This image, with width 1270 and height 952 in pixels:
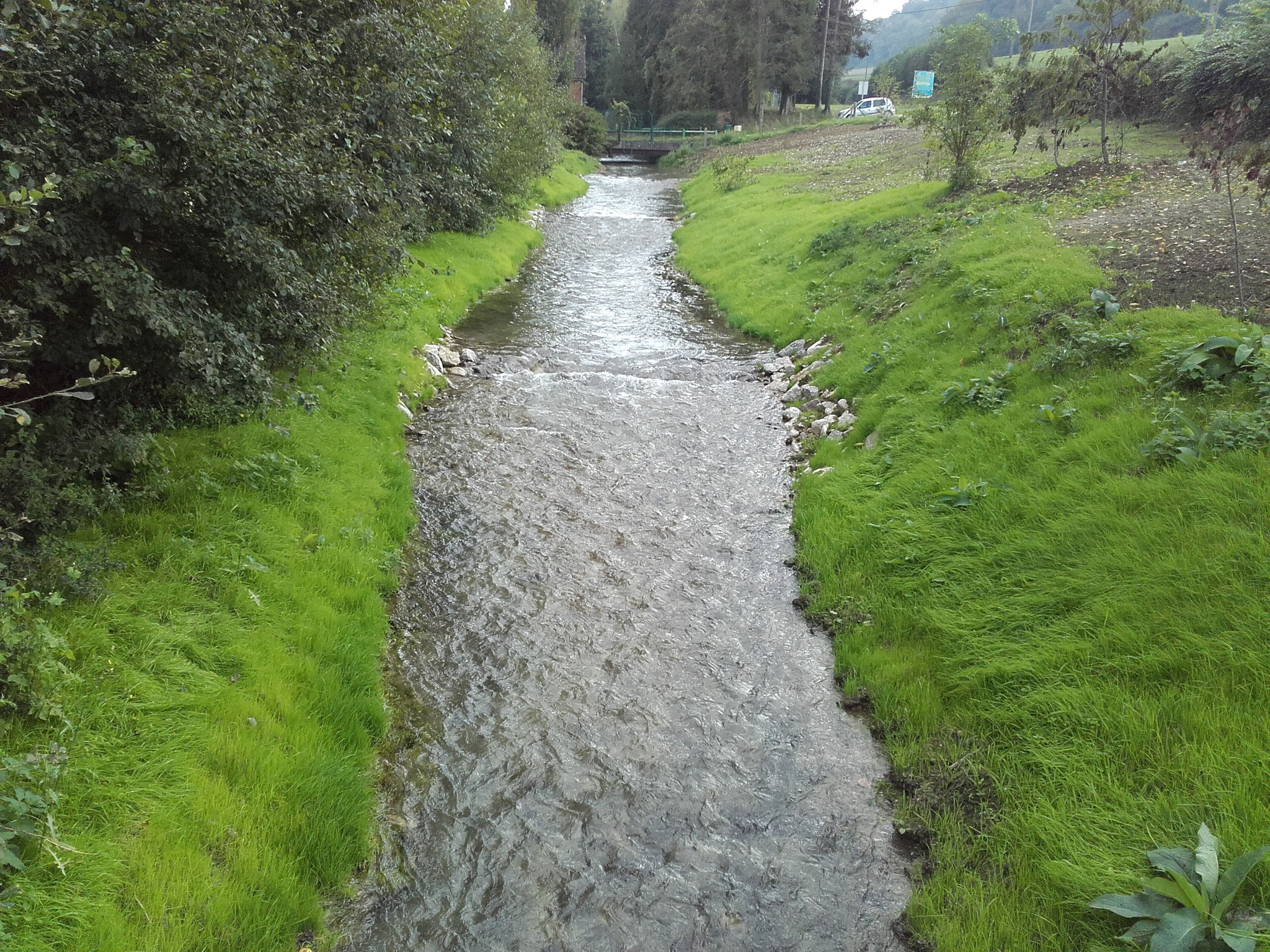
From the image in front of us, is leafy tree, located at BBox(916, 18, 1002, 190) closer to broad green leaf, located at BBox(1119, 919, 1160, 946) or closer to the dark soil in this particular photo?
the dark soil

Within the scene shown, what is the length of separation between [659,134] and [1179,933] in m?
76.3

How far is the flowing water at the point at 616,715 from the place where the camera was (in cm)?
468

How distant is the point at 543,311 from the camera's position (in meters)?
18.4

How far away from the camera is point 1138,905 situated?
3.94 m

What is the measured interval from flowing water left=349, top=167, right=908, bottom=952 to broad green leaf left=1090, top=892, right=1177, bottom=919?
121 centimetres

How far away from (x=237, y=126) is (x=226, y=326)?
1.66 metres

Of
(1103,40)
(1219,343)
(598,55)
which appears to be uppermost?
(598,55)

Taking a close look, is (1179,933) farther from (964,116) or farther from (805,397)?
(964,116)

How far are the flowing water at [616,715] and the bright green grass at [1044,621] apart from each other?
0.55m

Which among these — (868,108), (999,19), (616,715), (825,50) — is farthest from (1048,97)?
(999,19)

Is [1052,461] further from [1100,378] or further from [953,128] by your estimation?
[953,128]

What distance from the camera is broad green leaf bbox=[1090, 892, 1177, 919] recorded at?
3871mm

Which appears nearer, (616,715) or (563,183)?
(616,715)

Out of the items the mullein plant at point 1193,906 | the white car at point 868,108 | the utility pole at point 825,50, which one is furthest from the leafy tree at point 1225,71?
the utility pole at point 825,50
